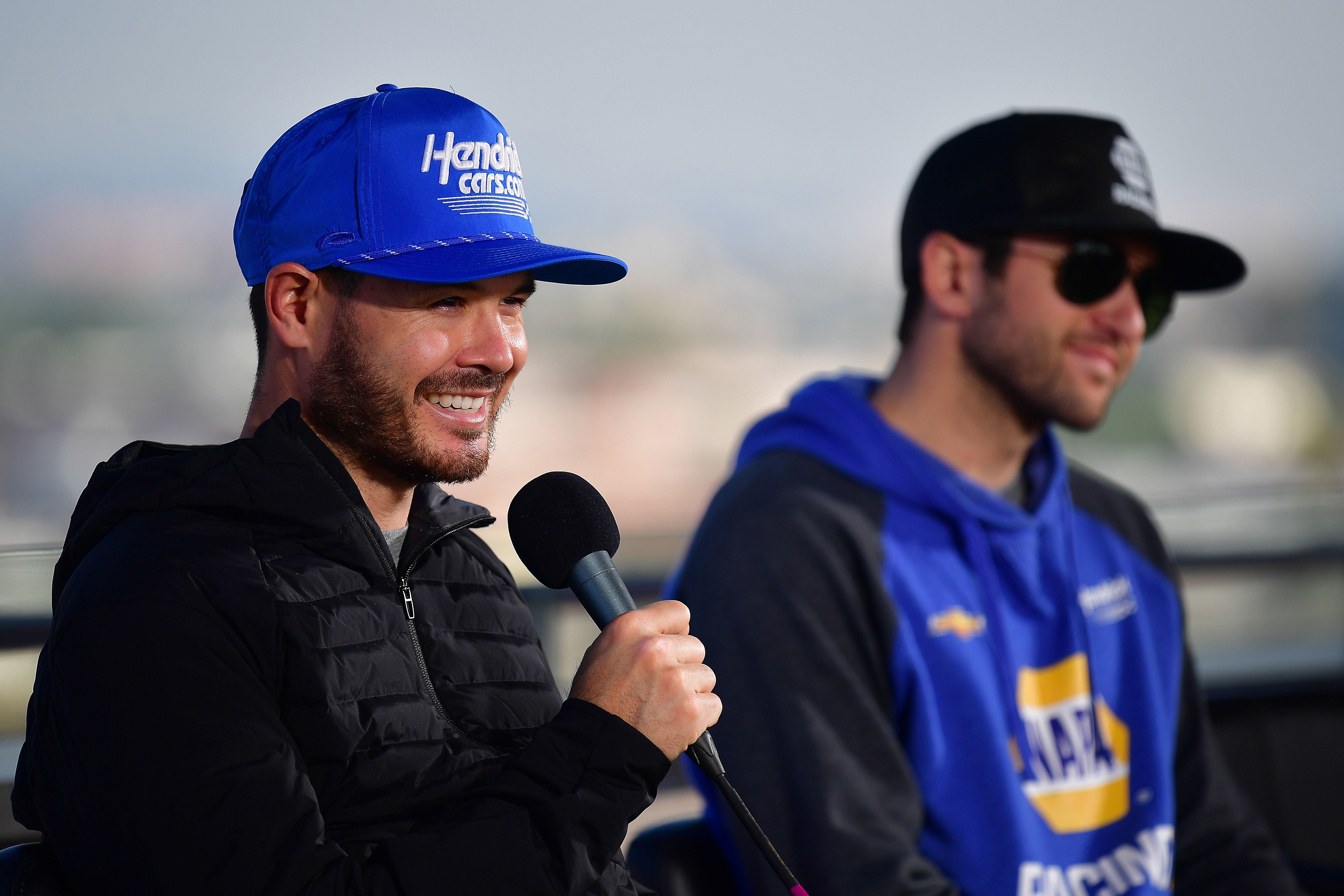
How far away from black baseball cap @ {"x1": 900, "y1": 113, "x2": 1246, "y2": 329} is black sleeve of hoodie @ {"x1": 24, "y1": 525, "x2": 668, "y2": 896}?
1.63 m

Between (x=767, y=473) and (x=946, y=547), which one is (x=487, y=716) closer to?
(x=767, y=473)

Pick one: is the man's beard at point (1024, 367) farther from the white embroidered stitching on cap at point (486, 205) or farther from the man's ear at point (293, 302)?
the man's ear at point (293, 302)

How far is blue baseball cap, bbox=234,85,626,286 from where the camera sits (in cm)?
152

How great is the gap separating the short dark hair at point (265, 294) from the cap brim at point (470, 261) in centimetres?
3

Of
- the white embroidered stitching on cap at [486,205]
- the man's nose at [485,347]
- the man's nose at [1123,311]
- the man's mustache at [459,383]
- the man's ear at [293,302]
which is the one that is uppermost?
the white embroidered stitching on cap at [486,205]

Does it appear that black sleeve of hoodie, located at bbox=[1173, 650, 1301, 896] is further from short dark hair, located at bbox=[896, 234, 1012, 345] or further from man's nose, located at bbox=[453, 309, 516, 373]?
man's nose, located at bbox=[453, 309, 516, 373]

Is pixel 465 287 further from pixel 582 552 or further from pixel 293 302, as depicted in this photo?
pixel 582 552

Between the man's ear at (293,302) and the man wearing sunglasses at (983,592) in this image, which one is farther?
the man wearing sunglasses at (983,592)

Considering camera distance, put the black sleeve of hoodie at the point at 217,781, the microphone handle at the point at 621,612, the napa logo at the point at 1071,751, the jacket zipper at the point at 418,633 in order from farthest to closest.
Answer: the napa logo at the point at 1071,751
the jacket zipper at the point at 418,633
the microphone handle at the point at 621,612
the black sleeve of hoodie at the point at 217,781

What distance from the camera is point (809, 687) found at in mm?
2160

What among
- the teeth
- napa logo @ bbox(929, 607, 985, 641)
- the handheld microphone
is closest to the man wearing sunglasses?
napa logo @ bbox(929, 607, 985, 641)

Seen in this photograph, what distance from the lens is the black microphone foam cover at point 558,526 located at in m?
1.49

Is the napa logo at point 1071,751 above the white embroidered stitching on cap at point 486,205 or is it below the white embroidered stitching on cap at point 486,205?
below

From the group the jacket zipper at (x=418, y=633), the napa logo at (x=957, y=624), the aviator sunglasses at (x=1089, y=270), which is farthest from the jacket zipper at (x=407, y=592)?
the aviator sunglasses at (x=1089, y=270)
